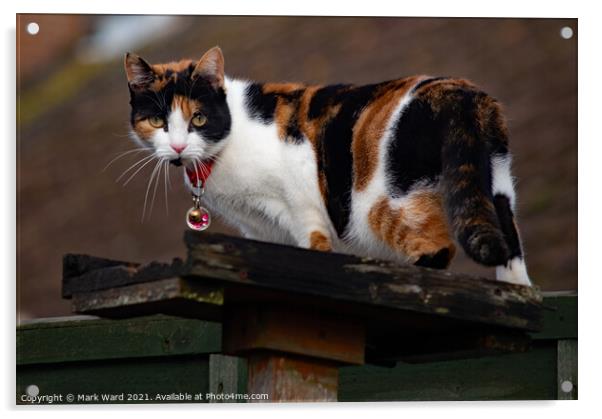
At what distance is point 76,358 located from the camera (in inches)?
115

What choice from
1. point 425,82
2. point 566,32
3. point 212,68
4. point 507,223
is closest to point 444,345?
point 507,223

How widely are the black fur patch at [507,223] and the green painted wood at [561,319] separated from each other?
476mm

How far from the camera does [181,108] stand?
2391 mm

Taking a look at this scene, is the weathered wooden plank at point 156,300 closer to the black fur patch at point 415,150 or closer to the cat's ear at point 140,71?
the black fur patch at point 415,150

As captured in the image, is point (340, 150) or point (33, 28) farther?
point (33, 28)

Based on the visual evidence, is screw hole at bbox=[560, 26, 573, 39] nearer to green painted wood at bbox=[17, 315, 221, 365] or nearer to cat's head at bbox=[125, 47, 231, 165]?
cat's head at bbox=[125, 47, 231, 165]

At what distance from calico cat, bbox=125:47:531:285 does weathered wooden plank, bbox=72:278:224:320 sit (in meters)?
0.41

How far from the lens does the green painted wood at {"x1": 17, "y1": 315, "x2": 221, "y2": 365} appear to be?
2.84 meters

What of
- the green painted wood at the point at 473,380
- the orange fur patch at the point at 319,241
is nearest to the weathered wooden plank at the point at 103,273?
the orange fur patch at the point at 319,241

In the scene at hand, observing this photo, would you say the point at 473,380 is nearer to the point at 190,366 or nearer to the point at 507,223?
the point at 507,223

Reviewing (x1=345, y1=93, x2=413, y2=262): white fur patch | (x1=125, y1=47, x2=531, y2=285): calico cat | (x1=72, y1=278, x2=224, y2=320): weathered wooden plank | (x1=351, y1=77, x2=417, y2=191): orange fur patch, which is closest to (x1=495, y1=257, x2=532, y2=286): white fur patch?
(x1=125, y1=47, x2=531, y2=285): calico cat

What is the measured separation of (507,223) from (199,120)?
0.72 meters

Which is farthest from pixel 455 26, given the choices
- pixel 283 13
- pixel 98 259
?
pixel 98 259

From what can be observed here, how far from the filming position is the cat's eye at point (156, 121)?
7.83 ft
